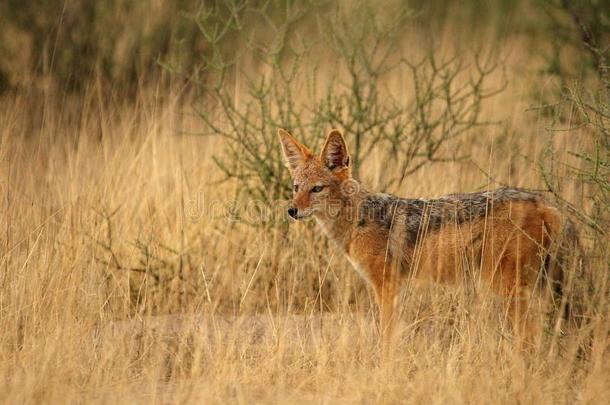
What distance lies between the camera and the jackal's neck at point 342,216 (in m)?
5.97

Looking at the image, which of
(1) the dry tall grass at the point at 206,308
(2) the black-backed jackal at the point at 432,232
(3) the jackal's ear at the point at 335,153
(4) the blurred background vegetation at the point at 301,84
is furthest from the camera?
(4) the blurred background vegetation at the point at 301,84

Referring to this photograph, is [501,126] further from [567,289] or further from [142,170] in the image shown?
[567,289]

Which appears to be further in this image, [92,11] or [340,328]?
[92,11]

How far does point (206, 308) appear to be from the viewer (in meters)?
5.68

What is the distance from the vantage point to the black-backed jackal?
5.25 m

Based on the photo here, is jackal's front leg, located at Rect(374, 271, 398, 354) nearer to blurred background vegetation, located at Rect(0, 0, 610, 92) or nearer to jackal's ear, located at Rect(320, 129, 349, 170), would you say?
jackal's ear, located at Rect(320, 129, 349, 170)

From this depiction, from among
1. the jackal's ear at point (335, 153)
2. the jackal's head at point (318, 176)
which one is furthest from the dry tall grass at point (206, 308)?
the jackal's ear at point (335, 153)

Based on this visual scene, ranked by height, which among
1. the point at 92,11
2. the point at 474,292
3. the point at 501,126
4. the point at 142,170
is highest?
the point at 92,11

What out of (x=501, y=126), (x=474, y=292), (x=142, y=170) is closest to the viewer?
(x=474, y=292)

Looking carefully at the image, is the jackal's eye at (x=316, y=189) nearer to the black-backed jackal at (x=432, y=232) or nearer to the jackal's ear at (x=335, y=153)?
the black-backed jackal at (x=432, y=232)

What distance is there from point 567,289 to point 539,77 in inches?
231

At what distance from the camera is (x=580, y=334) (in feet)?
14.9

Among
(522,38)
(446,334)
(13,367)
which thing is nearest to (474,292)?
(446,334)

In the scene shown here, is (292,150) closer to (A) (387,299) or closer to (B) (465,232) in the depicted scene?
(A) (387,299)
